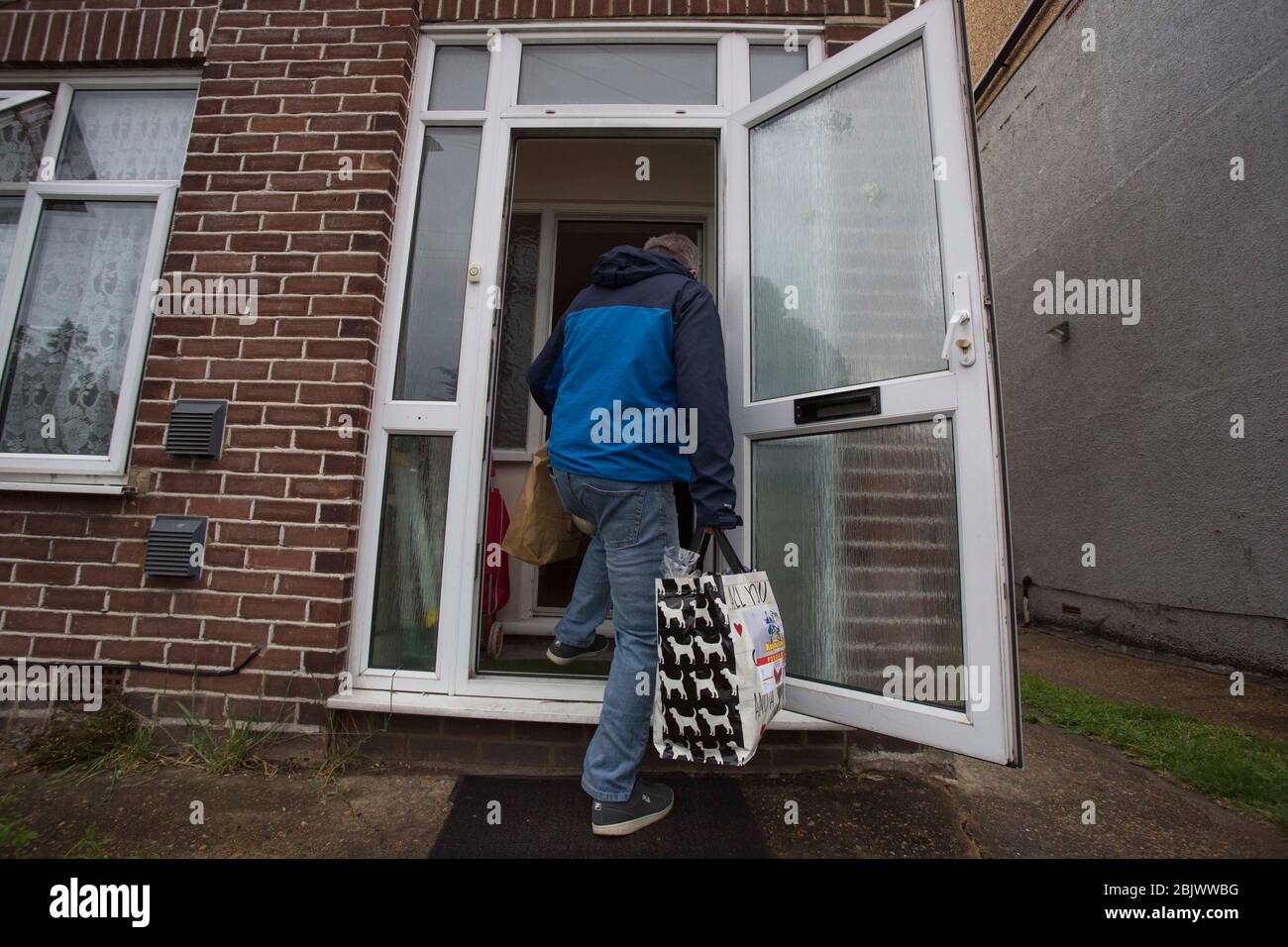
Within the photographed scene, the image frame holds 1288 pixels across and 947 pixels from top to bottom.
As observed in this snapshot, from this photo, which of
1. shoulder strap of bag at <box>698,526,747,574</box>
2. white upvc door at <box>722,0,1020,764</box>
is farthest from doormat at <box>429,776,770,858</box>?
shoulder strap of bag at <box>698,526,747,574</box>

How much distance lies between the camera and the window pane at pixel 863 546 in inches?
75.3

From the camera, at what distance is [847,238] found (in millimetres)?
2225

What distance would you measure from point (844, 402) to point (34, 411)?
10.8 ft

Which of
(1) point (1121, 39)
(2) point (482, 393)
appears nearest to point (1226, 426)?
(1) point (1121, 39)

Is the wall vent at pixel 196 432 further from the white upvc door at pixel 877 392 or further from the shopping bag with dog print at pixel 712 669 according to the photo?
the white upvc door at pixel 877 392

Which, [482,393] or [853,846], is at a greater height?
[482,393]

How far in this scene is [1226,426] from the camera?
4.02 meters

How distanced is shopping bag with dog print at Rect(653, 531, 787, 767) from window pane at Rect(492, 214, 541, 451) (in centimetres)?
239

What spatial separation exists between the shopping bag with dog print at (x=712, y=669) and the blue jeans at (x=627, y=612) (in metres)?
0.16

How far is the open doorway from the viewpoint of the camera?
3.79 meters

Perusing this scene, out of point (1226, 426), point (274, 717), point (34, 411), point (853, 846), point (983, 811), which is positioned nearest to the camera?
point (853, 846)

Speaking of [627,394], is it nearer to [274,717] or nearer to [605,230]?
[274,717]

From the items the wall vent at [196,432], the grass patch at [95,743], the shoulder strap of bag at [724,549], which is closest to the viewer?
the shoulder strap of bag at [724,549]

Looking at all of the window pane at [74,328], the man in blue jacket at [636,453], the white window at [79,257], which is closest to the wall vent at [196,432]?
the white window at [79,257]
